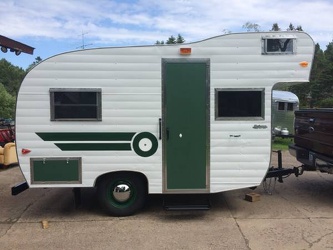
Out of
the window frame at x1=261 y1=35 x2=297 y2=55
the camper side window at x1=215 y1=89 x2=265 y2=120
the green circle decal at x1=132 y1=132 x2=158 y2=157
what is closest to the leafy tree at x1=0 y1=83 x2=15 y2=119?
the green circle decal at x1=132 y1=132 x2=158 y2=157

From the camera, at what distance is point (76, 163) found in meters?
5.73

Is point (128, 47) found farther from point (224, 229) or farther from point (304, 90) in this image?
point (304, 90)

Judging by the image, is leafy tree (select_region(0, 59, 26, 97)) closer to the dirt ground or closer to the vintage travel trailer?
the vintage travel trailer

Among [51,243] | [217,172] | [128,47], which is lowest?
[51,243]

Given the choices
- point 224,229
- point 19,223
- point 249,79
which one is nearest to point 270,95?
point 249,79

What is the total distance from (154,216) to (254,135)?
206cm

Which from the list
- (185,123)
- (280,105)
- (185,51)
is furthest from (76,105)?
(280,105)

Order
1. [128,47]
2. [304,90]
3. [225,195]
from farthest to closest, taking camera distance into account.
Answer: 1. [304,90]
2. [225,195]
3. [128,47]

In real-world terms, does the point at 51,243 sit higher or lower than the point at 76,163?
lower

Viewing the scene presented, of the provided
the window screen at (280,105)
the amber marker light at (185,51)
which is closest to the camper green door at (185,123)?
the amber marker light at (185,51)

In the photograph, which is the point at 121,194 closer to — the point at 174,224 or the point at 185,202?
the point at 174,224

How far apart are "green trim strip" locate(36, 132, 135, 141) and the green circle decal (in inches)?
4.5

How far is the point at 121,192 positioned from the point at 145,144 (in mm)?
870

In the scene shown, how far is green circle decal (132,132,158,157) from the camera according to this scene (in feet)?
18.8
